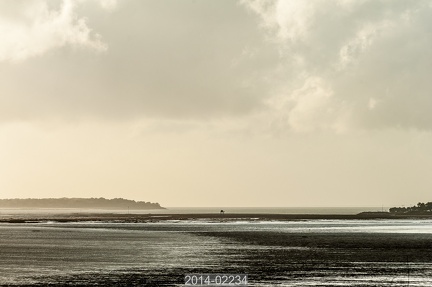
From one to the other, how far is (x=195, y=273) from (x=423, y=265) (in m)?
25.6

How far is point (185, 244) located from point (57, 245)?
19912mm

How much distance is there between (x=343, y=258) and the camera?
86.8m

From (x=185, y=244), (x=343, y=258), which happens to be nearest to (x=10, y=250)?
(x=185, y=244)

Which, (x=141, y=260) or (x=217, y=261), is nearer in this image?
(x=217, y=261)

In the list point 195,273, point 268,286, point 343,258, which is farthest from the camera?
point 343,258

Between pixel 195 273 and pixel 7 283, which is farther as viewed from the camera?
pixel 195 273

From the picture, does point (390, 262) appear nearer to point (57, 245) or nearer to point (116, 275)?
point (116, 275)

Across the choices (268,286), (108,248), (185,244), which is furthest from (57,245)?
(268,286)

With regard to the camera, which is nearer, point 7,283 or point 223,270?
point 7,283

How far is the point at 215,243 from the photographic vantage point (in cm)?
11600

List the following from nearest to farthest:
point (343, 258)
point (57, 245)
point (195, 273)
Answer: point (195, 273) → point (343, 258) → point (57, 245)

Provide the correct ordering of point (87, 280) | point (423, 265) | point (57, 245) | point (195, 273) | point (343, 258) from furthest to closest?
1. point (57, 245)
2. point (343, 258)
3. point (423, 265)
4. point (195, 273)
5. point (87, 280)

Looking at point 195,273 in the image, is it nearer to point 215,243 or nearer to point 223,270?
point 223,270

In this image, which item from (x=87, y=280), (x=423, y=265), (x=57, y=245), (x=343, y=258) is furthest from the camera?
(x=57, y=245)
